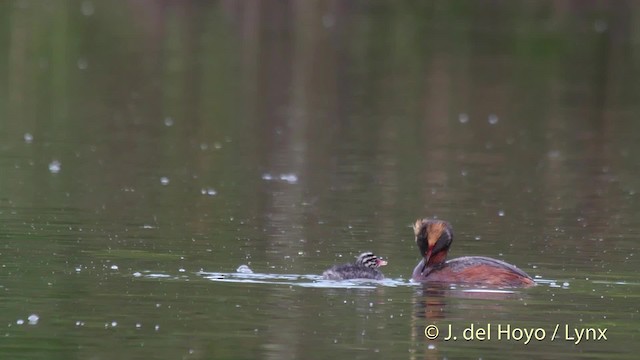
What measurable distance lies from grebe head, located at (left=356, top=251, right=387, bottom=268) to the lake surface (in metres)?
0.19

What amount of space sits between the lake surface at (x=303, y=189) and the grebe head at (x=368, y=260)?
7.3 inches

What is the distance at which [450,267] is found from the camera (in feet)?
47.9

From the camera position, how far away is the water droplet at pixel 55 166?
20734 mm

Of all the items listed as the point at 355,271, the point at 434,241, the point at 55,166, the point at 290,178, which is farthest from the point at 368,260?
the point at 55,166

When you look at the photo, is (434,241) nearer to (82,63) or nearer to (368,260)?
(368,260)

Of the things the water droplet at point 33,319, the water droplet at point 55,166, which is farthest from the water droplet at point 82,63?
the water droplet at point 33,319

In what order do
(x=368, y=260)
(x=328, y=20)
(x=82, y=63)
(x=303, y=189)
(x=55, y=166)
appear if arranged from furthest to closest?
(x=328, y=20) → (x=82, y=63) → (x=55, y=166) → (x=303, y=189) → (x=368, y=260)

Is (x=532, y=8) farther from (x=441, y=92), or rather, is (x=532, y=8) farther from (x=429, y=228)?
(x=429, y=228)

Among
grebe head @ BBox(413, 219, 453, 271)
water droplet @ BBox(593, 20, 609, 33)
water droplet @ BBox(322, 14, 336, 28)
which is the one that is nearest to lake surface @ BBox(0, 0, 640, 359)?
grebe head @ BBox(413, 219, 453, 271)

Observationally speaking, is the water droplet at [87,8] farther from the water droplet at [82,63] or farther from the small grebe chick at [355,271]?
the small grebe chick at [355,271]

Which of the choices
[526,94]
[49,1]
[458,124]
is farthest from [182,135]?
[49,1]

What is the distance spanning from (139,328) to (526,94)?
72.4 ft

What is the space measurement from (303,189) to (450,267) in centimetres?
584

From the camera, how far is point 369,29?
153ft
